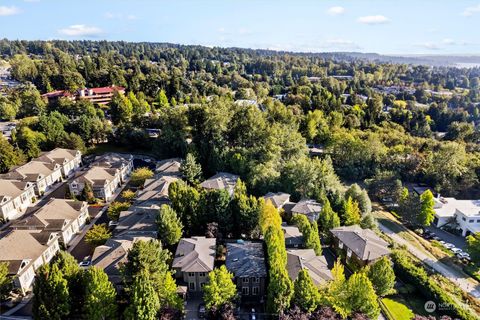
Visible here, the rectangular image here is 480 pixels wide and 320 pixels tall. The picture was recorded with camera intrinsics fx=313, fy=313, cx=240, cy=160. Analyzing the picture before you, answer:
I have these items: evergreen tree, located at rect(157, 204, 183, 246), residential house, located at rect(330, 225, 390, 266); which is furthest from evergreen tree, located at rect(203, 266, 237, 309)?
residential house, located at rect(330, 225, 390, 266)

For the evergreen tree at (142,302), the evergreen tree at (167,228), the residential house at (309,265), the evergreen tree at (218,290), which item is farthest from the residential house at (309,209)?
the evergreen tree at (142,302)

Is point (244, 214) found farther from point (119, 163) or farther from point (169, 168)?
point (119, 163)

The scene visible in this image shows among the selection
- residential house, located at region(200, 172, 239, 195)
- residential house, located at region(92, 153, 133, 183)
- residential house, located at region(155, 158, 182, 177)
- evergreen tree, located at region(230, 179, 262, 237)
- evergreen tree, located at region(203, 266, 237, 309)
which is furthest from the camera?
residential house, located at region(92, 153, 133, 183)

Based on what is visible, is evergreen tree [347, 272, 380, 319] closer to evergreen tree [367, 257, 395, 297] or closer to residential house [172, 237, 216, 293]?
evergreen tree [367, 257, 395, 297]

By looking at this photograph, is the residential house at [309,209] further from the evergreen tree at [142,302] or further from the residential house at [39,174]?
the residential house at [39,174]

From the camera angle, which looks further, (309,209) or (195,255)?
(309,209)

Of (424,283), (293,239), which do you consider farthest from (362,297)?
(293,239)

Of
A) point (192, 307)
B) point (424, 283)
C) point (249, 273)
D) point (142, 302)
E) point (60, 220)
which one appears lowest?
point (192, 307)
